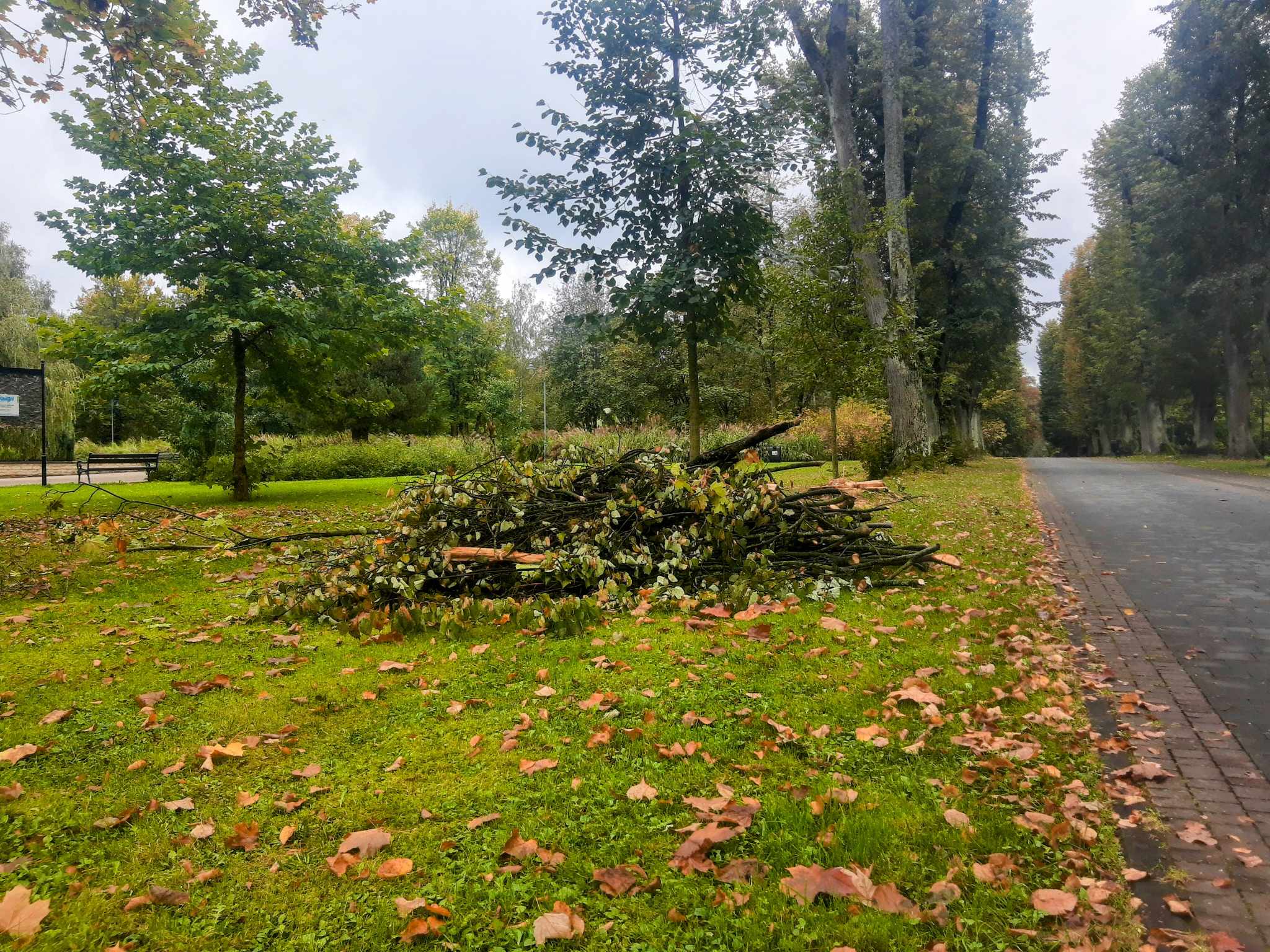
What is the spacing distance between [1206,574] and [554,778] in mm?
6930

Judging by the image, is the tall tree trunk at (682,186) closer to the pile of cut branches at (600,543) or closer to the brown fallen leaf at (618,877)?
the pile of cut branches at (600,543)

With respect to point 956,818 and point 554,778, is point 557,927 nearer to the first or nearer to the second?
point 554,778

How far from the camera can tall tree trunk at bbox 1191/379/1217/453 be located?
35750 millimetres

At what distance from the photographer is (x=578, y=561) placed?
5.62 meters

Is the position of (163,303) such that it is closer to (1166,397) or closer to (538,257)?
(538,257)

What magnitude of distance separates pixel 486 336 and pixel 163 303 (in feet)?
74.1

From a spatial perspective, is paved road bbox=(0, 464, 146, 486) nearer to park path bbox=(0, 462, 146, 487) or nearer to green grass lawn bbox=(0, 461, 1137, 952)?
park path bbox=(0, 462, 146, 487)

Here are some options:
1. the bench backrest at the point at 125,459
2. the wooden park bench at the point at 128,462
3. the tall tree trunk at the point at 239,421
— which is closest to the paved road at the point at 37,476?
the wooden park bench at the point at 128,462

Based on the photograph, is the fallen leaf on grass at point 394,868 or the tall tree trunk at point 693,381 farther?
the tall tree trunk at point 693,381

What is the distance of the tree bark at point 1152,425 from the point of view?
42812 mm

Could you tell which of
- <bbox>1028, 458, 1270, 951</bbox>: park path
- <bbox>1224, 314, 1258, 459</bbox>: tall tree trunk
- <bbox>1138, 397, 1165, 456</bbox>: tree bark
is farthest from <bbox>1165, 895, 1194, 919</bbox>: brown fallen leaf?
<bbox>1138, 397, 1165, 456</bbox>: tree bark

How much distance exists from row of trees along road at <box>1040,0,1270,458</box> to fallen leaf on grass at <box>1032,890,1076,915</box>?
28185 mm

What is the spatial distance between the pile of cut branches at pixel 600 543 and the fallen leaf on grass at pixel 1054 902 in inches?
136

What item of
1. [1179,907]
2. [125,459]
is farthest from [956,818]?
[125,459]
